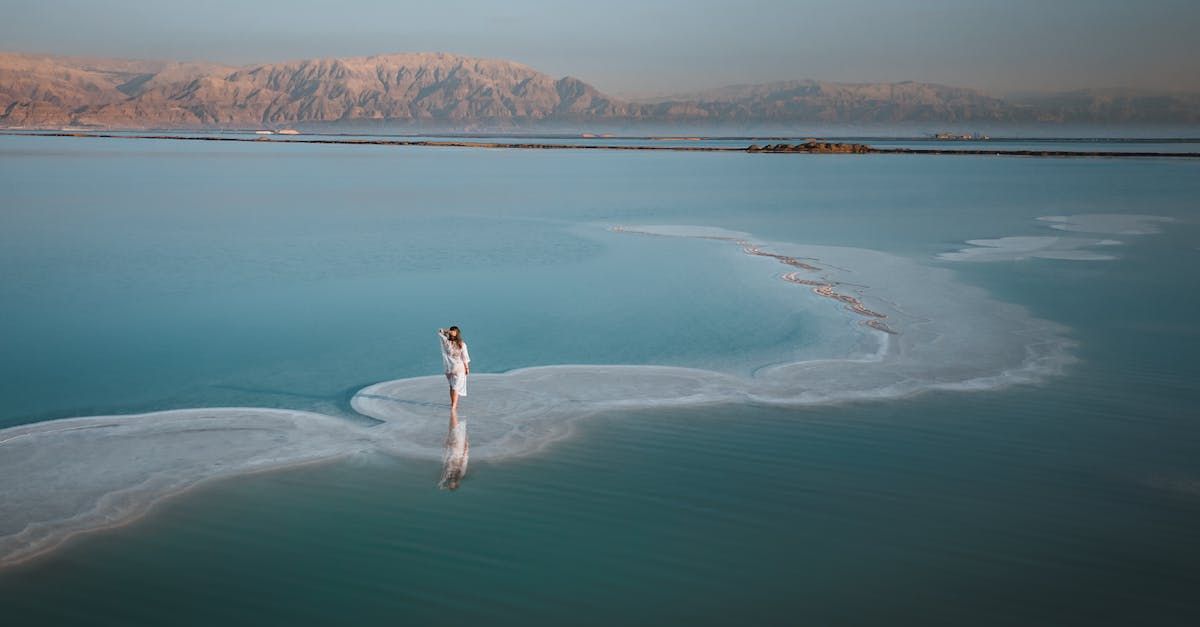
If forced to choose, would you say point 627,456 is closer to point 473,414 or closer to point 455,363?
point 473,414

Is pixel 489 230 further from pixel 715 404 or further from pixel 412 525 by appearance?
pixel 412 525

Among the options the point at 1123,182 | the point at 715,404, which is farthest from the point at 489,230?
the point at 1123,182

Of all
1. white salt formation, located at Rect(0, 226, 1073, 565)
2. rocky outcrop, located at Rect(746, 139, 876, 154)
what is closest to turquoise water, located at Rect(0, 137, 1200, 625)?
white salt formation, located at Rect(0, 226, 1073, 565)

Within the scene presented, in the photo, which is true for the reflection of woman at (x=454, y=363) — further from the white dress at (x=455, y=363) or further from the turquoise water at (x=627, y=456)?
the turquoise water at (x=627, y=456)

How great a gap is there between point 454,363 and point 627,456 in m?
2.46

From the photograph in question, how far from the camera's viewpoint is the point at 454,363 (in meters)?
11.4

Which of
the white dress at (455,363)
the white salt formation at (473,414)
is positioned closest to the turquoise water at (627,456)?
the white salt formation at (473,414)

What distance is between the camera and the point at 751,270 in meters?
23.6

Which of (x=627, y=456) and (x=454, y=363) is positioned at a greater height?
(x=454, y=363)

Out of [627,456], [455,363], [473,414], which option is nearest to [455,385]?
[455,363]

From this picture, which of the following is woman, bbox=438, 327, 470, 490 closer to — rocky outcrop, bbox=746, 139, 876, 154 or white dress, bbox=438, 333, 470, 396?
white dress, bbox=438, 333, 470, 396

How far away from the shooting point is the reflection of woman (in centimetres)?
1134

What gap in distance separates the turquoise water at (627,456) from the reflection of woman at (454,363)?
34 centimetres

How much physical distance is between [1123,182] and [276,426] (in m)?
63.0
